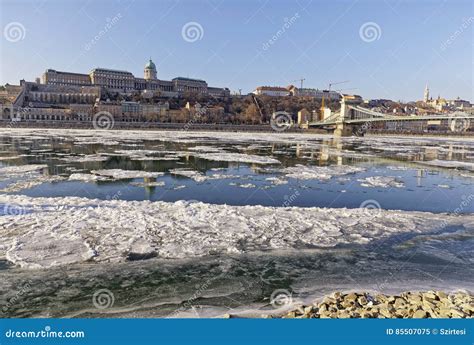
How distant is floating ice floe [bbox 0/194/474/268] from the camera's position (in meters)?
4.63

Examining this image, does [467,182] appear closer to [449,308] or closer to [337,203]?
[337,203]

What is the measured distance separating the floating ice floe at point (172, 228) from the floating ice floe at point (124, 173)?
3.14 metres

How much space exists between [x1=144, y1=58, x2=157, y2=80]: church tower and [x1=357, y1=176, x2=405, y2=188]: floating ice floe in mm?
100147

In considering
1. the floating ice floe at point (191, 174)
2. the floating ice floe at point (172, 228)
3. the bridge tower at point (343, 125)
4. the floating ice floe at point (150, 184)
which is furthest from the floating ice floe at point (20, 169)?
the bridge tower at point (343, 125)

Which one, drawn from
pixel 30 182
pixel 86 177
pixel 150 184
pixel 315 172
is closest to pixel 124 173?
pixel 86 177

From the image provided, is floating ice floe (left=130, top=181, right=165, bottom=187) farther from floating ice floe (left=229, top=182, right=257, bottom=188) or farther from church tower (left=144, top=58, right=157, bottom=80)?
church tower (left=144, top=58, right=157, bottom=80)

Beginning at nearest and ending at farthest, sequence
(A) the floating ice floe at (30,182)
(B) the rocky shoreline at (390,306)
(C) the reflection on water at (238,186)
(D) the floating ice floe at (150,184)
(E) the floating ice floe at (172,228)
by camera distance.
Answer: (B) the rocky shoreline at (390,306), (E) the floating ice floe at (172,228), (C) the reflection on water at (238,186), (A) the floating ice floe at (30,182), (D) the floating ice floe at (150,184)

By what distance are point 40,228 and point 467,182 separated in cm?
1168

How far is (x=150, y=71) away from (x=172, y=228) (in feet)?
346

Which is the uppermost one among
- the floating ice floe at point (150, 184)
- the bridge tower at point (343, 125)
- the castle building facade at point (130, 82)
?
the castle building facade at point (130, 82)

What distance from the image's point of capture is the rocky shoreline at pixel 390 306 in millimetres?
3243

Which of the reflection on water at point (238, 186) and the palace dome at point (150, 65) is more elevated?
the palace dome at point (150, 65)

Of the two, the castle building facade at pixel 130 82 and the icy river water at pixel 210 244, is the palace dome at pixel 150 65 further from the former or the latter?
the icy river water at pixel 210 244

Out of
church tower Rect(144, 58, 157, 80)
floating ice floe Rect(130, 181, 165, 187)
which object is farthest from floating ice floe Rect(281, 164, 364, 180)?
church tower Rect(144, 58, 157, 80)
